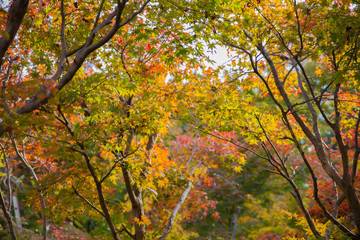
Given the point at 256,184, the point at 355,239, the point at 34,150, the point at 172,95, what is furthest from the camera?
the point at 256,184

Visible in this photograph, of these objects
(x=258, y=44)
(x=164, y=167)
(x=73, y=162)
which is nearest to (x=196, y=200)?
(x=164, y=167)

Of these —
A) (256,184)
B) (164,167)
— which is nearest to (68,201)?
(164,167)

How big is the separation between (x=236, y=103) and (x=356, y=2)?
2.02 m

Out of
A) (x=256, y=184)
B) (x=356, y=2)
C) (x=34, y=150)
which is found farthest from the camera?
(x=256, y=184)

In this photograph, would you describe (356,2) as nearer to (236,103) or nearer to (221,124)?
(236,103)

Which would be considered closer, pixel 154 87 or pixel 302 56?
pixel 302 56

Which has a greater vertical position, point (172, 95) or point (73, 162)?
point (172, 95)

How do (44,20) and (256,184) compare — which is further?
(256,184)

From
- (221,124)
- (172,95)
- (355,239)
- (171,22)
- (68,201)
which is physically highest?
(171,22)

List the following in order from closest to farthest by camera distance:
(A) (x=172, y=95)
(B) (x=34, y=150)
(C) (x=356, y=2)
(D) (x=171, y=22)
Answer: (C) (x=356, y=2), (D) (x=171, y=22), (A) (x=172, y=95), (B) (x=34, y=150)

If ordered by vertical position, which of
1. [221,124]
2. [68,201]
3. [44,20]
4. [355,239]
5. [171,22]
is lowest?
[355,239]

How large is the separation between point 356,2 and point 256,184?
32.6 ft

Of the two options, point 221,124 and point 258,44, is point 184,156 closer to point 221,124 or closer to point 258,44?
point 221,124

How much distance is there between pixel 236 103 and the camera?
450cm
